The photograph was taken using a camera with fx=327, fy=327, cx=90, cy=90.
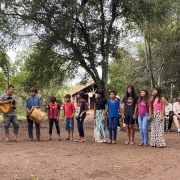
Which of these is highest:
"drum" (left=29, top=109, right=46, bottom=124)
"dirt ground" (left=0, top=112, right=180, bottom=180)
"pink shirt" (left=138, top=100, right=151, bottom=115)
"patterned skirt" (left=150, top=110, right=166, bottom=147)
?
"pink shirt" (left=138, top=100, right=151, bottom=115)

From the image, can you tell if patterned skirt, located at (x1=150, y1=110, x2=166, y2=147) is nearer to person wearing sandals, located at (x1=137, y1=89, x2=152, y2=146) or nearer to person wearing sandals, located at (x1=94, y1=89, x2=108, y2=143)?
person wearing sandals, located at (x1=137, y1=89, x2=152, y2=146)

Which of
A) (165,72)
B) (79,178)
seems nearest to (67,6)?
(79,178)

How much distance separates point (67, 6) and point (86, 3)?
1.51m

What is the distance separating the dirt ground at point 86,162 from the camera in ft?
19.4

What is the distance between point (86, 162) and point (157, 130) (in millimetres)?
3260

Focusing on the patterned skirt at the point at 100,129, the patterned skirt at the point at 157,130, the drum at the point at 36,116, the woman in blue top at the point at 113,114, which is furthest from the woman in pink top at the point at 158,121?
the drum at the point at 36,116

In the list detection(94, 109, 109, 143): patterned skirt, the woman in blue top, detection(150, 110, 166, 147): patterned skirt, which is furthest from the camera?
detection(94, 109, 109, 143): patterned skirt

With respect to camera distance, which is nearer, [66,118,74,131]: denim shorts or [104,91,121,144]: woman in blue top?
[104,91,121,144]: woman in blue top

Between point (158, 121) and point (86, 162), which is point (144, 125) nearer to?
point (158, 121)

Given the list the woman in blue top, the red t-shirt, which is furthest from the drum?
the woman in blue top

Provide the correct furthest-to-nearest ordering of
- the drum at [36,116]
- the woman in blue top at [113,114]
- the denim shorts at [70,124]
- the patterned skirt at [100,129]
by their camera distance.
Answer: the denim shorts at [70,124] < the drum at [36,116] < the patterned skirt at [100,129] < the woman in blue top at [113,114]

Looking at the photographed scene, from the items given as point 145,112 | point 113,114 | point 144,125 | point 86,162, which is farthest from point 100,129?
point 86,162

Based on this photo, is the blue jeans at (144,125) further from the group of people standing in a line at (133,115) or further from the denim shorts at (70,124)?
the denim shorts at (70,124)

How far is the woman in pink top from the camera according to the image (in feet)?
31.2
